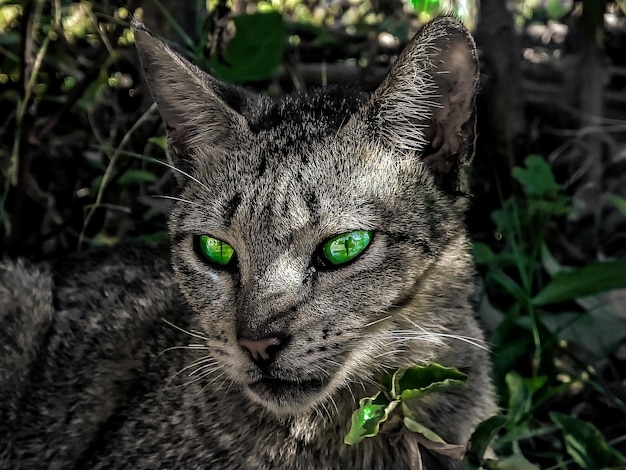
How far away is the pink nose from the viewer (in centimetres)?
168

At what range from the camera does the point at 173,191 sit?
8.90 ft

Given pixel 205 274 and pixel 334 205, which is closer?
pixel 334 205

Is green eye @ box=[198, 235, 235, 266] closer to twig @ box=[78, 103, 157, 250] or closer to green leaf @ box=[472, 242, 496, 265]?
twig @ box=[78, 103, 157, 250]

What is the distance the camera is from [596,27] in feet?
10.2

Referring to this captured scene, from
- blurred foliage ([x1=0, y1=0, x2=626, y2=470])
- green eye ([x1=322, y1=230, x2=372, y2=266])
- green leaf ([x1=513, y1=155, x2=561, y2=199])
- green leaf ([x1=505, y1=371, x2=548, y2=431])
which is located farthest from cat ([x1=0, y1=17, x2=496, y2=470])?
green leaf ([x1=513, y1=155, x2=561, y2=199])

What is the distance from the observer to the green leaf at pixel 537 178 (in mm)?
2943

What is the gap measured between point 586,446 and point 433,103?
119 centimetres

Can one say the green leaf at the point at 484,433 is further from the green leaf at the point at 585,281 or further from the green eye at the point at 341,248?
the green leaf at the point at 585,281

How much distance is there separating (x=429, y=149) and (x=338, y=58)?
2696 millimetres

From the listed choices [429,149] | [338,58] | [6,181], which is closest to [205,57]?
[429,149]

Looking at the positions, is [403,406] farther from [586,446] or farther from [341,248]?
[586,446]

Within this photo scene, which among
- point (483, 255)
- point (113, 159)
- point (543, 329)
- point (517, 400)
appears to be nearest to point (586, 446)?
point (517, 400)

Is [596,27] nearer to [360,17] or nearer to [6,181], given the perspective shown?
[360,17]

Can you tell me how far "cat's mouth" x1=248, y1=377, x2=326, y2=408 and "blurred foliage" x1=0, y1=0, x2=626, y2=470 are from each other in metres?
0.42
